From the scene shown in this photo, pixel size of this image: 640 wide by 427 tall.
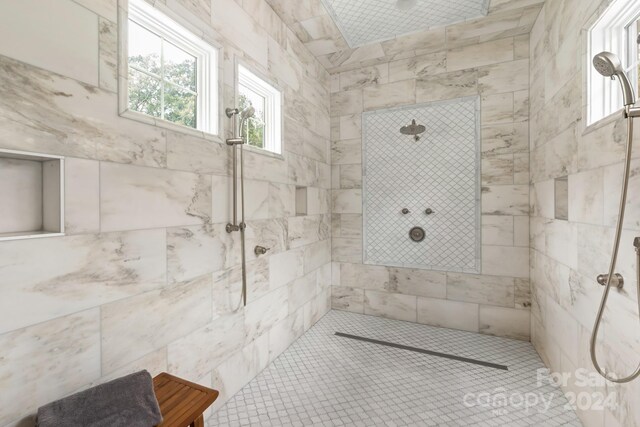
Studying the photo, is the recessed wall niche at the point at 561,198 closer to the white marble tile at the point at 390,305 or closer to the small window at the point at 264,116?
the white marble tile at the point at 390,305

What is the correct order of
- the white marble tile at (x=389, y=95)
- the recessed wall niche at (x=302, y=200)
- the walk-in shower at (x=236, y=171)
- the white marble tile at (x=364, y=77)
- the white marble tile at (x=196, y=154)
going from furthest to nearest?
the white marble tile at (x=364, y=77), the white marble tile at (x=389, y=95), the recessed wall niche at (x=302, y=200), the walk-in shower at (x=236, y=171), the white marble tile at (x=196, y=154)

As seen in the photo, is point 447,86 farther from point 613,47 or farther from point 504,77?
point 613,47

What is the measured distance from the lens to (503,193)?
2678 mm

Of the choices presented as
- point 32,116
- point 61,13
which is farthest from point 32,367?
point 61,13

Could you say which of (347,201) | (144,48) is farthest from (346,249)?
(144,48)

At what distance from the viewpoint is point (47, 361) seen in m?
1.01

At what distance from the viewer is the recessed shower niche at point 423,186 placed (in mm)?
2789

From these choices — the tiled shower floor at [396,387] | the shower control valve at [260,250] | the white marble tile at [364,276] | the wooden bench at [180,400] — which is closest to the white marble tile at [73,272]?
the wooden bench at [180,400]

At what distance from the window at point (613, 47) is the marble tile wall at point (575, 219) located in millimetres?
52

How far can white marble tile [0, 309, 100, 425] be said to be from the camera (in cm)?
92

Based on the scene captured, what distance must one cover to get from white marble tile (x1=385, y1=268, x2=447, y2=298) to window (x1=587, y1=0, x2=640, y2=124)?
5.97 ft

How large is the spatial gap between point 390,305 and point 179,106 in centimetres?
264

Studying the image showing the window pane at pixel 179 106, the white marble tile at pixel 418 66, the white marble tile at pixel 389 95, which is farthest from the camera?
the white marble tile at pixel 389 95

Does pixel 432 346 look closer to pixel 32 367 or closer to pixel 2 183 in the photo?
pixel 32 367
